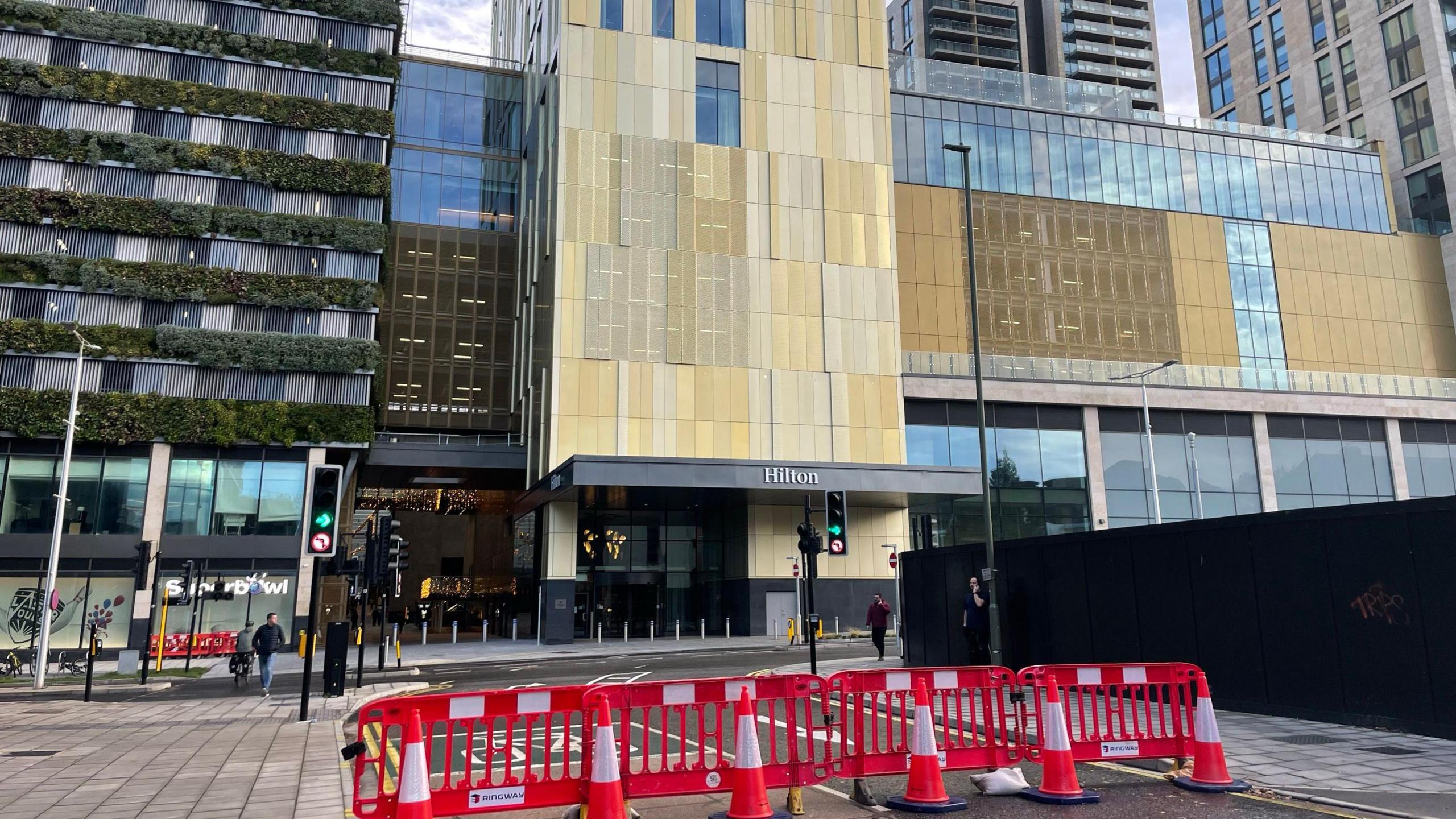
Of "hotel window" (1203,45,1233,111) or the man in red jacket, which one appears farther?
"hotel window" (1203,45,1233,111)

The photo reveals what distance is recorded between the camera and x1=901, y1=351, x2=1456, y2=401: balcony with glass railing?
48.9m

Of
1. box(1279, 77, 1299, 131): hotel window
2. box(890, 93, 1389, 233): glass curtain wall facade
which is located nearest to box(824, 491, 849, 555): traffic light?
box(890, 93, 1389, 233): glass curtain wall facade

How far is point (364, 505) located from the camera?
6944cm

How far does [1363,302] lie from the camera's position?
59.1m

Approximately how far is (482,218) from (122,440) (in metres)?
26.3

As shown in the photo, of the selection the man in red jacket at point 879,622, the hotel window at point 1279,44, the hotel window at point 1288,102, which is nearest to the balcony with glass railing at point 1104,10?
the hotel window at point 1279,44

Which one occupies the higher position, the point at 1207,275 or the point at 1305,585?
the point at 1207,275

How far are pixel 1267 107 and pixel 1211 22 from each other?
39.7 feet

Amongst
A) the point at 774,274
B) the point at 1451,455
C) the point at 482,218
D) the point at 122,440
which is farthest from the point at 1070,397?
the point at 122,440

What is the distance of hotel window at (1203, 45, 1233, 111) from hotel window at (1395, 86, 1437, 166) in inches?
727

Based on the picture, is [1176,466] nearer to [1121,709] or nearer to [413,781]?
[1121,709]

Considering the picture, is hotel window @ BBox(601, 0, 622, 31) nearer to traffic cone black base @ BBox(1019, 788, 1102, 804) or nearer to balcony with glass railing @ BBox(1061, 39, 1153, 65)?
traffic cone black base @ BBox(1019, 788, 1102, 804)

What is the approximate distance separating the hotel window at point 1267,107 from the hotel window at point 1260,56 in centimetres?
104

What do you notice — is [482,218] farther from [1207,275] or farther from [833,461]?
[1207,275]
